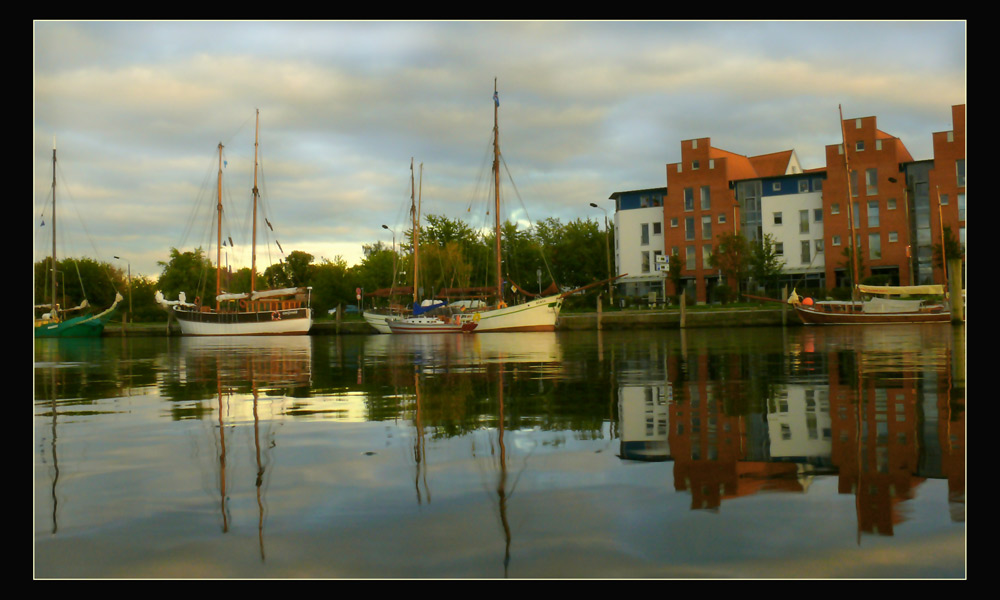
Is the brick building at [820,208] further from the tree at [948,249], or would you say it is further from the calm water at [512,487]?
the calm water at [512,487]

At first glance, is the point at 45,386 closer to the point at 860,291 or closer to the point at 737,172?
the point at 860,291

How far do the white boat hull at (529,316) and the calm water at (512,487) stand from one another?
137 ft

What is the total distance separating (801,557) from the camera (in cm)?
343

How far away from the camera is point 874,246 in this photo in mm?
66562

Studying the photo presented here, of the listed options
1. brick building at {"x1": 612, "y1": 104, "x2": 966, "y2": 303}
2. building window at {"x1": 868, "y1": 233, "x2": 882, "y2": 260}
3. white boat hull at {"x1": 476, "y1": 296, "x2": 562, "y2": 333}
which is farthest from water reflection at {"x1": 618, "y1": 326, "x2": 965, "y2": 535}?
building window at {"x1": 868, "y1": 233, "x2": 882, "y2": 260}

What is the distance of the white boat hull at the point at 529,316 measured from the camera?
5119 centimetres

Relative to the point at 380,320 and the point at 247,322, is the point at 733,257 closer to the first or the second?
the point at 380,320

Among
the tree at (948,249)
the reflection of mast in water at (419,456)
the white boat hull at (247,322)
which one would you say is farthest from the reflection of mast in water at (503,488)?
the white boat hull at (247,322)

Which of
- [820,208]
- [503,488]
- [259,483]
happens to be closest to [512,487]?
[503,488]

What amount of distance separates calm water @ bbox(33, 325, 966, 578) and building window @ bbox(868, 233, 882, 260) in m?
62.4

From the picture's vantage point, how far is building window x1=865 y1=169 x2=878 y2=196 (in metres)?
65.9

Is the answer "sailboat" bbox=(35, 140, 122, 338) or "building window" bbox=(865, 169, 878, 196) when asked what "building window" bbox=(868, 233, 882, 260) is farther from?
"sailboat" bbox=(35, 140, 122, 338)

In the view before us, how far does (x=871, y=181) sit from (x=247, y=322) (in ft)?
162

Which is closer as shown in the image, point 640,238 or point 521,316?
point 521,316
